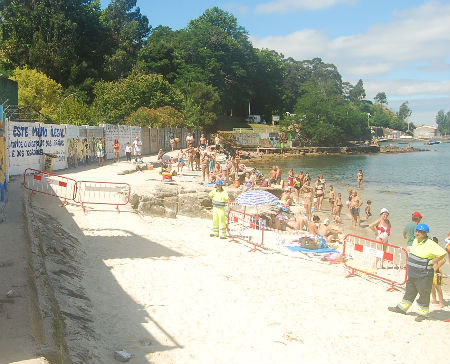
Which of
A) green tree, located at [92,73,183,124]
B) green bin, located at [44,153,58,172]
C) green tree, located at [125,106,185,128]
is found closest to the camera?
green bin, located at [44,153,58,172]

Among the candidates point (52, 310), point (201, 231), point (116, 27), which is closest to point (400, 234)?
point (201, 231)

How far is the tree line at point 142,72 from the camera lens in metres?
40.7

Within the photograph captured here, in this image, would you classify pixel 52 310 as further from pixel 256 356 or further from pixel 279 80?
pixel 279 80

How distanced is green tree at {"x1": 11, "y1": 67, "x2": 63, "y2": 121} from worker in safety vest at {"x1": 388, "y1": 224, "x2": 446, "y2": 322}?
31.8 metres

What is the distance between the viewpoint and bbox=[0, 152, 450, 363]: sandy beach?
602cm

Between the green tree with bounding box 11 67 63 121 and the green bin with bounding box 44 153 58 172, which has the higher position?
the green tree with bounding box 11 67 63 121

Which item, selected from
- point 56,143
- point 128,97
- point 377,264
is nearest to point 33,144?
point 56,143

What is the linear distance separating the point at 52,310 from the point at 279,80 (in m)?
90.7

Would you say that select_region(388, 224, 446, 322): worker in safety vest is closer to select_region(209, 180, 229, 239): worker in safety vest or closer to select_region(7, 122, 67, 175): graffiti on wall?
select_region(209, 180, 229, 239): worker in safety vest

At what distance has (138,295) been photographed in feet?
25.0

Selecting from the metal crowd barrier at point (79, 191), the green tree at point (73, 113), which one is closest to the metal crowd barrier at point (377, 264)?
the metal crowd barrier at point (79, 191)

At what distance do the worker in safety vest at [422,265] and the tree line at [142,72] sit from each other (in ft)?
88.1

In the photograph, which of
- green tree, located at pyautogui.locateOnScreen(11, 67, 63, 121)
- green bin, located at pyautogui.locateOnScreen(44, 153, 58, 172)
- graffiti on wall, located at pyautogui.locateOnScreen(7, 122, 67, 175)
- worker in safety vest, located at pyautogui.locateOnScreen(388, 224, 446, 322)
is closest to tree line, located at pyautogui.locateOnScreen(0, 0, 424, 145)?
green tree, located at pyautogui.locateOnScreen(11, 67, 63, 121)

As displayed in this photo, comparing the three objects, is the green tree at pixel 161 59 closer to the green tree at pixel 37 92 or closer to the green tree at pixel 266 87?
the green tree at pixel 266 87
